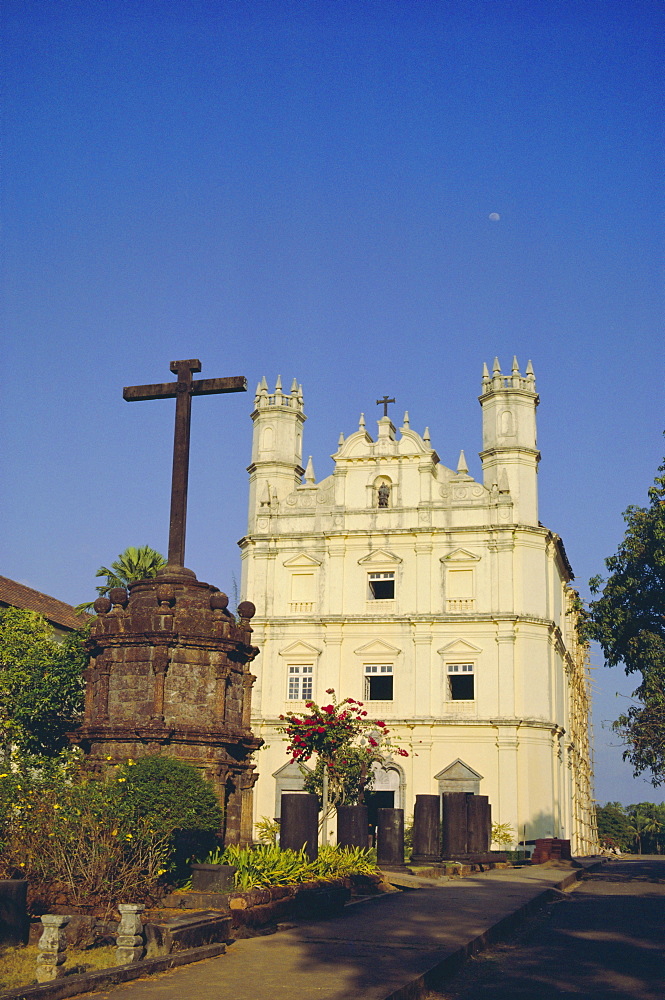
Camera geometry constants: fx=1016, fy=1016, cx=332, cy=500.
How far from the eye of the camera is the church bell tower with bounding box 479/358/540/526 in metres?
39.3

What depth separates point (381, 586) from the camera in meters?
40.4

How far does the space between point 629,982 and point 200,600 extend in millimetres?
8495

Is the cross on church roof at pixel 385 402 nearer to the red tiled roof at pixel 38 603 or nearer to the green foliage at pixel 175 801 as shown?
the red tiled roof at pixel 38 603

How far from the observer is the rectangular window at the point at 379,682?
128 ft

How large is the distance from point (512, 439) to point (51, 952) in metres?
33.8

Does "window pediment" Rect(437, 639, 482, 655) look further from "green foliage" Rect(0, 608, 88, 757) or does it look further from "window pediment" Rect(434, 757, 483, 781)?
"green foliage" Rect(0, 608, 88, 757)

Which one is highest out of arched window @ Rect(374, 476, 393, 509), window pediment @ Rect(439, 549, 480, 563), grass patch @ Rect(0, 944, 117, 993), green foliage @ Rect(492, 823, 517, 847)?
arched window @ Rect(374, 476, 393, 509)

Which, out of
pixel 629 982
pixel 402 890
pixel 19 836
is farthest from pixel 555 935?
pixel 19 836

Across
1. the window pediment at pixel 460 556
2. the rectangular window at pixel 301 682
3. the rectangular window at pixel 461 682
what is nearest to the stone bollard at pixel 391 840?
the rectangular window at pixel 461 682

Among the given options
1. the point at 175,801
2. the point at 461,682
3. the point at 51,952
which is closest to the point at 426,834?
the point at 175,801

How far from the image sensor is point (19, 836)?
36.7 ft

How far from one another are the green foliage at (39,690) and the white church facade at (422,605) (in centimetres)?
1035

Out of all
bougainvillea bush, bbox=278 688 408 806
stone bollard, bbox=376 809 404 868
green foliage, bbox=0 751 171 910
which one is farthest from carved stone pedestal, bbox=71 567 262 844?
bougainvillea bush, bbox=278 688 408 806

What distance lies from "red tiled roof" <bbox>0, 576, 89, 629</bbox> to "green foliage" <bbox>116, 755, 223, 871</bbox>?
30614 millimetres
